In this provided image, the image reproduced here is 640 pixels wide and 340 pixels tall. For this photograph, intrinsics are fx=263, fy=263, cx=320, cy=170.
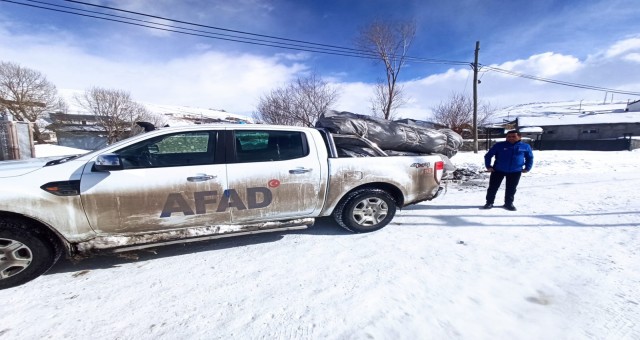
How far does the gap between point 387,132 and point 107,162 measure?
4908 mm

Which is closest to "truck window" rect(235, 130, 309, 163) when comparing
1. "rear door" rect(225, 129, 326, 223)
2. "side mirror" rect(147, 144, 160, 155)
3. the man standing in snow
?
"rear door" rect(225, 129, 326, 223)

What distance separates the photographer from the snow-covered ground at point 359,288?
197cm

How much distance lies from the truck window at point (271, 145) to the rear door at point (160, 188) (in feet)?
0.93

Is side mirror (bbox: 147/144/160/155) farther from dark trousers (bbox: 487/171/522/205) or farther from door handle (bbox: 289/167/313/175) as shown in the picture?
dark trousers (bbox: 487/171/522/205)

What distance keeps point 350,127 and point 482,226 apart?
2893mm

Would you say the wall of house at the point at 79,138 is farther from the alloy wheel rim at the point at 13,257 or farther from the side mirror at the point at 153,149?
the side mirror at the point at 153,149

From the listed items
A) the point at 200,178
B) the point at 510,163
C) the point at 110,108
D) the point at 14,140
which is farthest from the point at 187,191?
the point at 110,108

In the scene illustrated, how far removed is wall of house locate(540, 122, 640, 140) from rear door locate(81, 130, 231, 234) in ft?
122

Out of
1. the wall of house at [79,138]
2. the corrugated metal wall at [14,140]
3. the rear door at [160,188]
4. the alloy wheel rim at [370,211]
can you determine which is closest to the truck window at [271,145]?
the rear door at [160,188]

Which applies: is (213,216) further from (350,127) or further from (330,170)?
(350,127)

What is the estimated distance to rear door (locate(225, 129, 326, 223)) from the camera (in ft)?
9.75

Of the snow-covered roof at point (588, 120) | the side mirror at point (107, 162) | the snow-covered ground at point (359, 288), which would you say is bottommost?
the snow-covered ground at point (359, 288)

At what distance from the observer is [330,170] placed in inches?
131

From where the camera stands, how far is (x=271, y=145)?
3.22 meters
